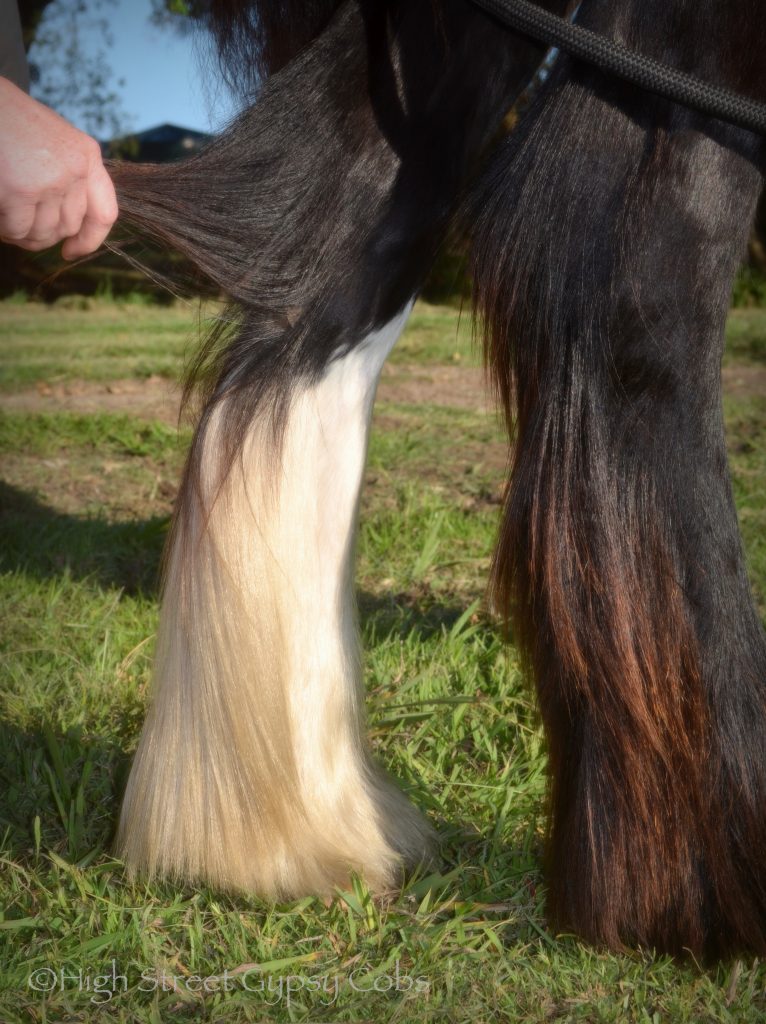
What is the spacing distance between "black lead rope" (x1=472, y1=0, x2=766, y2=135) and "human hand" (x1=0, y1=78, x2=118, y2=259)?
472 mm

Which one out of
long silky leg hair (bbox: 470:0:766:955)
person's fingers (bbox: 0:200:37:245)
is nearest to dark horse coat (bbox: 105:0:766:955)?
long silky leg hair (bbox: 470:0:766:955)

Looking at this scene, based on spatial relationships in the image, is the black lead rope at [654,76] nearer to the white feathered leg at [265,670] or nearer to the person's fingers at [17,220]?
the white feathered leg at [265,670]

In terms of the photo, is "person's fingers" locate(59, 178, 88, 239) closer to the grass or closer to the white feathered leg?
the white feathered leg

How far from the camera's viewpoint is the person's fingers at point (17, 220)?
1.04 meters

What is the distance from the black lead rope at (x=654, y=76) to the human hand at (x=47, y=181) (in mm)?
472

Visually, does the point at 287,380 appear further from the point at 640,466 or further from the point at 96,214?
the point at 640,466

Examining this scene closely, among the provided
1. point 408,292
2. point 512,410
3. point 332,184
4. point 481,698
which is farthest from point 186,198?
point 481,698

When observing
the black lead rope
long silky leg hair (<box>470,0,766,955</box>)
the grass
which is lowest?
the grass

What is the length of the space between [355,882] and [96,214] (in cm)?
81

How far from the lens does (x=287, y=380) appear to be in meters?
1.21

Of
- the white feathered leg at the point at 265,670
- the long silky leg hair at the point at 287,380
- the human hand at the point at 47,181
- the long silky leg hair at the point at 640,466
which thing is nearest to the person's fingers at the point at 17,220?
the human hand at the point at 47,181

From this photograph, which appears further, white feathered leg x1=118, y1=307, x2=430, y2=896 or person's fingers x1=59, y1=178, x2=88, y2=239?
white feathered leg x1=118, y1=307, x2=430, y2=896

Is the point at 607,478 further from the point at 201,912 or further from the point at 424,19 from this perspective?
the point at 201,912

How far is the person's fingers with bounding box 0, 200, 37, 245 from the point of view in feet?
3.42
